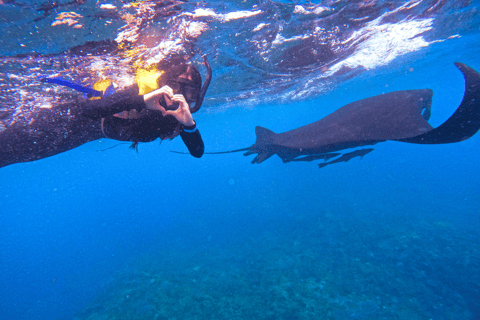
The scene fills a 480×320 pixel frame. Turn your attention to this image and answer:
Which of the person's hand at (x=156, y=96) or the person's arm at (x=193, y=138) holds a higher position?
the person's hand at (x=156, y=96)

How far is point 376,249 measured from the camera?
10.1 metres

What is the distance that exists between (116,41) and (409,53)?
20.9 meters

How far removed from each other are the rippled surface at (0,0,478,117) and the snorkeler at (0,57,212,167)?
8.23 ft

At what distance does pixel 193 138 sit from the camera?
305 cm

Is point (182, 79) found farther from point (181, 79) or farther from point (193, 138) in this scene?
point (193, 138)

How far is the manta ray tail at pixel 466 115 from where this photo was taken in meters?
2.63

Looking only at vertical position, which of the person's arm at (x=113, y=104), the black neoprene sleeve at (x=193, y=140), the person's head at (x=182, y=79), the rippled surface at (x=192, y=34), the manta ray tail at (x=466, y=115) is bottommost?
the manta ray tail at (x=466, y=115)

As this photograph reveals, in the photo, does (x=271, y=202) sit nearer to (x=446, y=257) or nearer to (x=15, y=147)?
(x=446, y=257)

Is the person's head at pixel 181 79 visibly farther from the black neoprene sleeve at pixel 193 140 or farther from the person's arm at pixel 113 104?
the person's arm at pixel 113 104

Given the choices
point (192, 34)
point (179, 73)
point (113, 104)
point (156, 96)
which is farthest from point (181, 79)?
point (192, 34)

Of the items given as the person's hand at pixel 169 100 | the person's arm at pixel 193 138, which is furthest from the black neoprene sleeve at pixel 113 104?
the person's arm at pixel 193 138

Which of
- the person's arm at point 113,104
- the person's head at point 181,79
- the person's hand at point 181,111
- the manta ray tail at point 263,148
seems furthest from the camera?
the manta ray tail at point 263,148

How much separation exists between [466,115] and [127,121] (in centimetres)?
504

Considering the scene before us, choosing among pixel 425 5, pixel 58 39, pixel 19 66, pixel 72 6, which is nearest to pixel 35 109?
pixel 19 66
